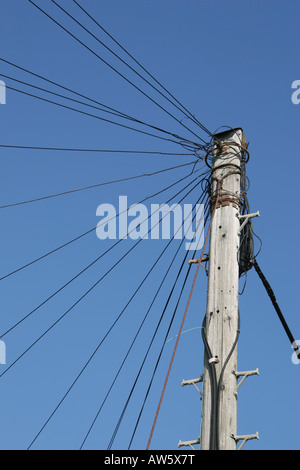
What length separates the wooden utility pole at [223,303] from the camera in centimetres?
667

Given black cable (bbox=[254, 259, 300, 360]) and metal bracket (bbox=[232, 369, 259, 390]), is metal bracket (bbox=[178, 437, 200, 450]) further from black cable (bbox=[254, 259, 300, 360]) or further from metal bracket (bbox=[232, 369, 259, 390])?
black cable (bbox=[254, 259, 300, 360])

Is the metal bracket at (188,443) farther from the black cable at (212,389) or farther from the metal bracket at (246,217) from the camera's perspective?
the metal bracket at (246,217)

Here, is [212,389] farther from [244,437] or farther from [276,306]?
[276,306]

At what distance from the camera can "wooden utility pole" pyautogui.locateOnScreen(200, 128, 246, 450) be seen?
6668 mm

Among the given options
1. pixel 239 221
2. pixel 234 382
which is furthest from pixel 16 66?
pixel 234 382

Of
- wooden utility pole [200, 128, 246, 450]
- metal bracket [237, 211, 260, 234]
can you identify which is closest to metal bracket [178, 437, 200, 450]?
wooden utility pole [200, 128, 246, 450]

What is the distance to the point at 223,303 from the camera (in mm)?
7344

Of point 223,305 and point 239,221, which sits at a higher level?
point 239,221

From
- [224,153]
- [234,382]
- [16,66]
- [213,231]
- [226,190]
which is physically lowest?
[234,382]

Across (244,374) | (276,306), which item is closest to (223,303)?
(244,374)
